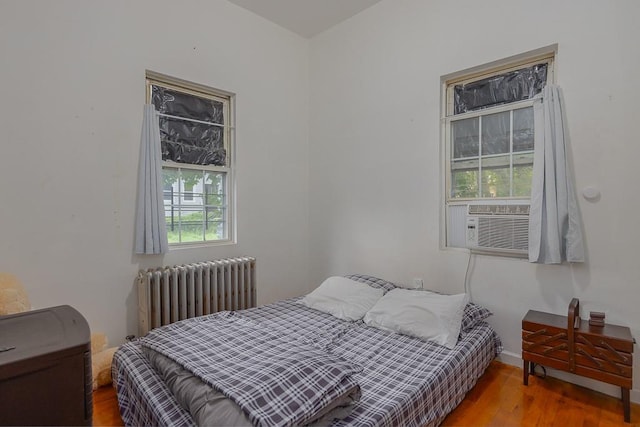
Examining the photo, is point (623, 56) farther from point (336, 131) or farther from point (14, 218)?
point (14, 218)

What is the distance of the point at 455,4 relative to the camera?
283cm

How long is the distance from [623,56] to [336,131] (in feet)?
7.91

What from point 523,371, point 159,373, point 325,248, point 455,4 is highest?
point 455,4

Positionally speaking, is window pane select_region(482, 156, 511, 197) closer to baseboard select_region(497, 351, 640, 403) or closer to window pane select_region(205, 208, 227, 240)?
baseboard select_region(497, 351, 640, 403)

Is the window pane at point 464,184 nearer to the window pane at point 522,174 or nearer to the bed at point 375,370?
the window pane at point 522,174

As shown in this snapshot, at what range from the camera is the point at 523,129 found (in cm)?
256

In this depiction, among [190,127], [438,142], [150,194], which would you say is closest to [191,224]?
[150,194]

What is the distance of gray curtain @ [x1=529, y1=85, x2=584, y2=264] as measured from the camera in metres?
2.23

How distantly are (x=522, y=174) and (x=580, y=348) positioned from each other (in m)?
1.26

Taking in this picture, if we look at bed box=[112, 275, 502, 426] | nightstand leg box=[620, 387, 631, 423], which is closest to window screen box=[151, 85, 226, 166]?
bed box=[112, 275, 502, 426]

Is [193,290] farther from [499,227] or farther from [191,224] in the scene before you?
[499,227]

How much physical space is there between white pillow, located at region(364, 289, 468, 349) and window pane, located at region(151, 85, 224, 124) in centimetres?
239

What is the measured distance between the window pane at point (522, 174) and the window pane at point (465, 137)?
341mm

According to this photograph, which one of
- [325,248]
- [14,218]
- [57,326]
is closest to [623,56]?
[325,248]
